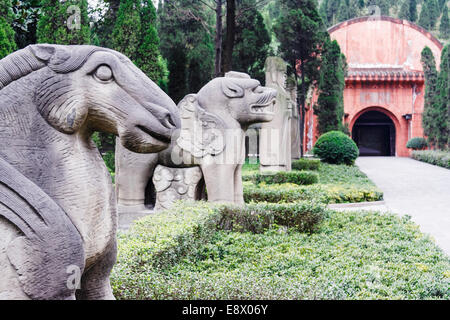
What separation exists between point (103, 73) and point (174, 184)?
3.65 m

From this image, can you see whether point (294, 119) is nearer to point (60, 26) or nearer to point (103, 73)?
point (60, 26)

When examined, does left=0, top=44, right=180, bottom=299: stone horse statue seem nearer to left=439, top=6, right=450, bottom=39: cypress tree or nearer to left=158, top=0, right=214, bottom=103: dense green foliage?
left=158, top=0, right=214, bottom=103: dense green foliage

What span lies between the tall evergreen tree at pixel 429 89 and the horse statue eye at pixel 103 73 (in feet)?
87.0

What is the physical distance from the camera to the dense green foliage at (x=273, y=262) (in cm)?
271

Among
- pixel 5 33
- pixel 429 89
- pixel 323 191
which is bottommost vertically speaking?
pixel 323 191

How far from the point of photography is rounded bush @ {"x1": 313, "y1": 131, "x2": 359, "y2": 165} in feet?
59.4

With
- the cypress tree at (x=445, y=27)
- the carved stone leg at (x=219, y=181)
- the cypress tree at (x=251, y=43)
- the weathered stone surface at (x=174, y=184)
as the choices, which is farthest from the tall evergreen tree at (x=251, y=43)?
the cypress tree at (x=445, y=27)

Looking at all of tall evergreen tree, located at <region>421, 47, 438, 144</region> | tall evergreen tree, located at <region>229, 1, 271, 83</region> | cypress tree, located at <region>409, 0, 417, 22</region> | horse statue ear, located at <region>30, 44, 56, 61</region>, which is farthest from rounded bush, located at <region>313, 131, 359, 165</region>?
cypress tree, located at <region>409, 0, 417, 22</region>

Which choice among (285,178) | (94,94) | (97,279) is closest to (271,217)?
(97,279)

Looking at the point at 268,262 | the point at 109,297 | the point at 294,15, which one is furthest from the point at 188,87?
the point at 109,297

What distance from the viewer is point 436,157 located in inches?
877

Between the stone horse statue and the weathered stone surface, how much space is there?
344cm

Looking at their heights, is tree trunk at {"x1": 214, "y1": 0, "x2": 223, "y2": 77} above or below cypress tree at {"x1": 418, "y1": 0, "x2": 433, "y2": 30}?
below

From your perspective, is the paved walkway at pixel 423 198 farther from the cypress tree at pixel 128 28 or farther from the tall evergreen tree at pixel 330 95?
the cypress tree at pixel 128 28
